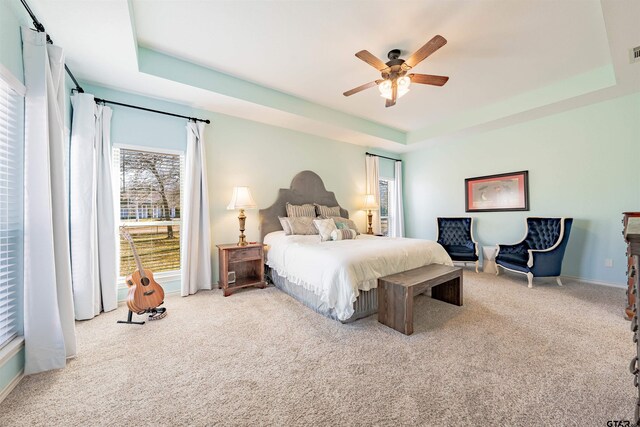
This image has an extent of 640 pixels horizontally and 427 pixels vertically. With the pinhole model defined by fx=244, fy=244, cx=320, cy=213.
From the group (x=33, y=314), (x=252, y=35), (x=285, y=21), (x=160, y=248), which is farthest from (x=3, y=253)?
(x=285, y=21)

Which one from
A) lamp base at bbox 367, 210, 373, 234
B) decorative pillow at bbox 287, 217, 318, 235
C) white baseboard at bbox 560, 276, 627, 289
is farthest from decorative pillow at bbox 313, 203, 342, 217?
white baseboard at bbox 560, 276, 627, 289

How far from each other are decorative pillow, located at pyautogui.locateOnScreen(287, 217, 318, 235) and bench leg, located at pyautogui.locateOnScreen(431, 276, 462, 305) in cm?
194

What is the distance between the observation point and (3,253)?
161cm

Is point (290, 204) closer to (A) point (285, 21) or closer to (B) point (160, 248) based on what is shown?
(B) point (160, 248)

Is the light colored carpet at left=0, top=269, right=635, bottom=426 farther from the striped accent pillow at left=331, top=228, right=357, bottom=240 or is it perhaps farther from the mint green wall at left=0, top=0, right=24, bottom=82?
the mint green wall at left=0, top=0, right=24, bottom=82

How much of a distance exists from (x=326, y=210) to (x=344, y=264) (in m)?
2.32

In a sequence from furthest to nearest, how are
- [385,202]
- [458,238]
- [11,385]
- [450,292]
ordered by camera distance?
1. [385,202]
2. [458,238]
3. [450,292]
4. [11,385]

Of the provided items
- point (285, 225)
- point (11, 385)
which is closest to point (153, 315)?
point (11, 385)

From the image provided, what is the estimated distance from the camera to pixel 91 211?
8.52 ft

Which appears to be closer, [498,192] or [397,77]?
[397,77]

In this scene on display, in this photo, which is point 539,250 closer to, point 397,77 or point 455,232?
point 455,232

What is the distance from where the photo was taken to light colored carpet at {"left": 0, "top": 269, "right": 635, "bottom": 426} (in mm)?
1355

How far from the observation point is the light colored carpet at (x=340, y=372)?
1.36 m

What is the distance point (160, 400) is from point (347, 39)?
11.1ft
